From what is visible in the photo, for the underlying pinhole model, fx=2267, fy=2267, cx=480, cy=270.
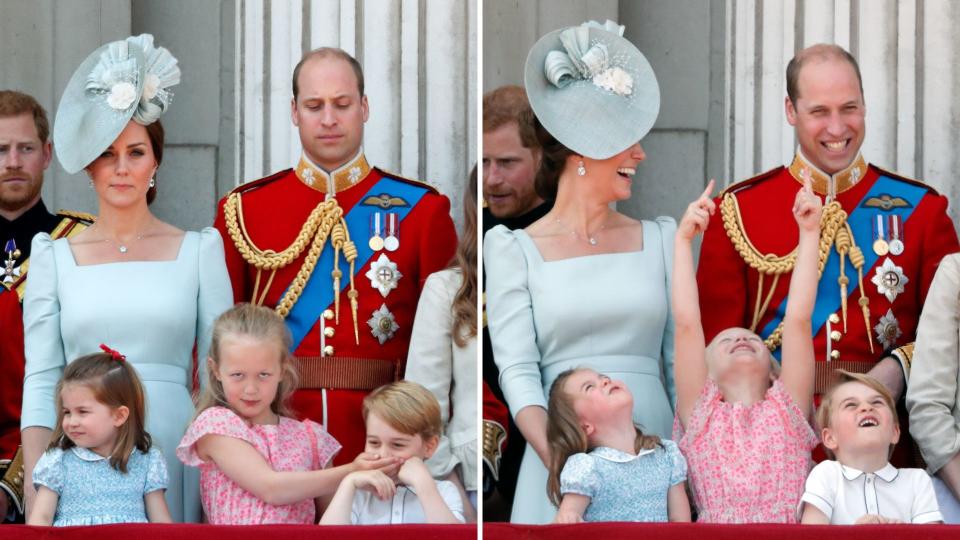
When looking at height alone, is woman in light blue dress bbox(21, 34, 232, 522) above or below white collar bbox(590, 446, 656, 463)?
above

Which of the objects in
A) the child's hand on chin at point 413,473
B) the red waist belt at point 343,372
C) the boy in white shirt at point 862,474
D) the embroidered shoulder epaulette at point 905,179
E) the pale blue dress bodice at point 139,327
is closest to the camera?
the boy in white shirt at point 862,474

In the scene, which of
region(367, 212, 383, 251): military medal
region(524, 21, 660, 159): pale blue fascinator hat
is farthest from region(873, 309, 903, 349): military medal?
region(367, 212, 383, 251): military medal

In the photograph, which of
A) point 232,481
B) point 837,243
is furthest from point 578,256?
point 232,481

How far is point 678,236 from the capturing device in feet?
16.3

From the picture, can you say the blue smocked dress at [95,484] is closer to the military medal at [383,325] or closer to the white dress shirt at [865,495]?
the military medal at [383,325]

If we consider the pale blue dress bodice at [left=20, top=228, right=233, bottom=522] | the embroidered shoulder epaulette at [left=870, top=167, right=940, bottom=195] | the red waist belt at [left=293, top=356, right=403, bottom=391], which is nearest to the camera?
the pale blue dress bodice at [left=20, top=228, right=233, bottom=522]

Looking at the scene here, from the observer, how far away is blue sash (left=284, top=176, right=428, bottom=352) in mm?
5172

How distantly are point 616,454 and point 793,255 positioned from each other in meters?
0.65

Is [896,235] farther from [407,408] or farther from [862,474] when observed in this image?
[407,408]

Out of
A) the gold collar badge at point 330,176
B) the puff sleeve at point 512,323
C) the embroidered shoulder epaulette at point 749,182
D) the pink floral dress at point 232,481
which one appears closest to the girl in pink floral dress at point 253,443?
the pink floral dress at point 232,481

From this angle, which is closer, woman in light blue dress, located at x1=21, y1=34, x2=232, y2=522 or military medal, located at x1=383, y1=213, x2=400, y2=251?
woman in light blue dress, located at x1=21, y1=34, x2=232, y2=522

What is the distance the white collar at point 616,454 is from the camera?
484 centimetres

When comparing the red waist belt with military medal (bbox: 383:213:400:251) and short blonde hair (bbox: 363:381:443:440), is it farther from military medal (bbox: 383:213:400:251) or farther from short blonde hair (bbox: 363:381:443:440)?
military medal (bbox: 383:213:400:251)

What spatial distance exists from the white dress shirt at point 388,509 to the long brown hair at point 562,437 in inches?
9.0
